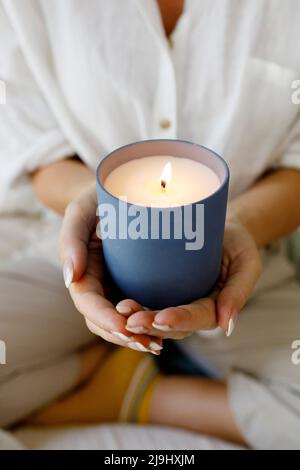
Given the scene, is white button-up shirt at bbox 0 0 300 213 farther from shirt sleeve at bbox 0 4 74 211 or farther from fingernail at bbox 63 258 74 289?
fingernail at bbox 63 258 74 289

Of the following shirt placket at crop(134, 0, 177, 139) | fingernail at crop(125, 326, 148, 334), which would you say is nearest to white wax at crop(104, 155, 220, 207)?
fingernail at crop(125, 326, 148, 334)

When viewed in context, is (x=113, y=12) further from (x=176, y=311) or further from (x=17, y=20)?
(x=176, y=311)

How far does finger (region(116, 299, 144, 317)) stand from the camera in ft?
1.58

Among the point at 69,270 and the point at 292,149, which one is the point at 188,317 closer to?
the point at 69,270

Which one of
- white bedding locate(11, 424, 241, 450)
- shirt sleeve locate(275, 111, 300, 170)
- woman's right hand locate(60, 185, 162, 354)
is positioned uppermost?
woman's right hand locate(60, 185, 162, 354)

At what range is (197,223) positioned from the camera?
1.45 ft

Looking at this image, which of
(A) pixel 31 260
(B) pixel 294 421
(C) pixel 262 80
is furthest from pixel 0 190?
(B) pixel 294 421

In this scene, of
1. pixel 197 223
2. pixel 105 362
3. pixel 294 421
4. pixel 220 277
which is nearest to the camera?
pixel 197 223

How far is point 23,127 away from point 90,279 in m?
0.37

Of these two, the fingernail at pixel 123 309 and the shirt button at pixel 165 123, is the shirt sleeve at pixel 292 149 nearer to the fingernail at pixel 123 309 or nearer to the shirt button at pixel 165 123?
the shirt button at pixel 165 123

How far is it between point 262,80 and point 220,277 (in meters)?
0.30

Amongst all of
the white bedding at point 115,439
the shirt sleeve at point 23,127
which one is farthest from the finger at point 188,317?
the shirt sleeve at point 23,127

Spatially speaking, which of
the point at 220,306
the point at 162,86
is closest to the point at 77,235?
the point at 220,306

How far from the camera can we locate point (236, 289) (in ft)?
1.73
